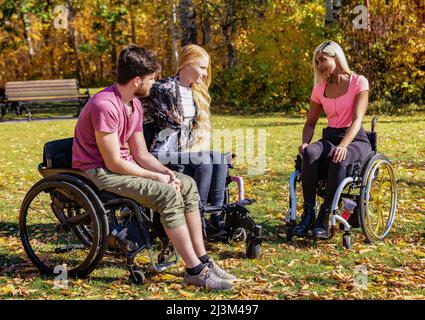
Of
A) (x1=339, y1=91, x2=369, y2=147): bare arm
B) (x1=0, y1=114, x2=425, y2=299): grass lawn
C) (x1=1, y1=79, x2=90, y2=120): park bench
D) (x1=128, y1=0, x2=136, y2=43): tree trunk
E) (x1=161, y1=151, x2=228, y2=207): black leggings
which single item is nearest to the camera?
(x1=0, y1=114, x2=425, y2=299): grass lawn

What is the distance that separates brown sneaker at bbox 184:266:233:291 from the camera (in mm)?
4020

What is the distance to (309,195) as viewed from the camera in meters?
5.00

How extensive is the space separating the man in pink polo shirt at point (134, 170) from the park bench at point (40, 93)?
11745mm

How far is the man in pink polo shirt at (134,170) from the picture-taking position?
13.3 ft

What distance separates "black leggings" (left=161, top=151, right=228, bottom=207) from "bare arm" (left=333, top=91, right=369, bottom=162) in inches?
31.9

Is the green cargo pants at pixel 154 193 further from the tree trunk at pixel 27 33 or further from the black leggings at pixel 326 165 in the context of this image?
the tree trunk at pixel 27 33

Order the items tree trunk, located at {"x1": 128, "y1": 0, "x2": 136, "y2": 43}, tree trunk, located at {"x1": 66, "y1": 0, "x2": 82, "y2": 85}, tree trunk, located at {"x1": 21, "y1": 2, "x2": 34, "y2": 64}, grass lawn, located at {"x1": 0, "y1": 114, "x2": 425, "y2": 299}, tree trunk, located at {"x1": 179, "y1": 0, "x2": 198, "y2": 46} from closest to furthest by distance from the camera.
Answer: grass lawn, located at {"x1": 0, "y1": 114, "x2": 425, "y2": 299}, tree trunk, located at {"x1": 179, "y1": 0, "x2": 198, "y2": 46}, tree trunk, located at {"x1": 21, "y1": 2, "x2": 34, "y2": 64}, tree trunk, located at {"x1": 128, "y1": 0, "x2": 136, "y2": 43}, tree trunk, located at {"x1": 66, "y1": 0, "x2": 82, "y2": 85}

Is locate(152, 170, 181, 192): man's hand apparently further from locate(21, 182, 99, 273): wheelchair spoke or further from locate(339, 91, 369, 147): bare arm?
locate(339, 91, 369, 147): bare arm

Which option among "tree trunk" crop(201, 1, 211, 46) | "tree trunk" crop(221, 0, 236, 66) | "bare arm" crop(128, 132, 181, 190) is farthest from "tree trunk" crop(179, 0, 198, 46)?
"bare arm" crop(128, 132, 181, 190)

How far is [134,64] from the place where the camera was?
165 inches

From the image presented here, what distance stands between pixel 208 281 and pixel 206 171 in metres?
1.03
